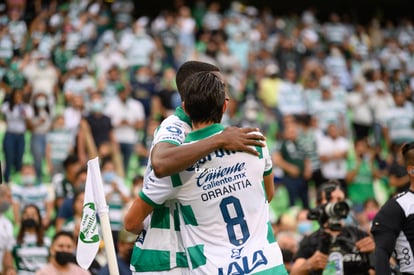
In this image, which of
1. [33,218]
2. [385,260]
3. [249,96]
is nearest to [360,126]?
[249,96]

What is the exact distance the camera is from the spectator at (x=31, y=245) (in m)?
11.6

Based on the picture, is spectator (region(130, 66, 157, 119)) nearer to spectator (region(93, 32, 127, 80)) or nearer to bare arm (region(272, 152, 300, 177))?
spectator (region(93, 32, 127, 80))

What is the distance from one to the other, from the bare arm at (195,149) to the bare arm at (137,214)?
0.92 feet

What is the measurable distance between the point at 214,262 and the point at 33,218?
6767 millimetres

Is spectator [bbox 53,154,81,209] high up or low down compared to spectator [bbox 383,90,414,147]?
down

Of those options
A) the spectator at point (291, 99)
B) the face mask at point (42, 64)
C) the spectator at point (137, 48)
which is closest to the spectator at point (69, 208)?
the face mask at point (42, 64)

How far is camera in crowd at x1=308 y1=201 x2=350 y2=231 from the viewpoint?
25.3ft

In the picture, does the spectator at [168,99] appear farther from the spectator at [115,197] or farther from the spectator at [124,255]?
the spectator at [124,255]

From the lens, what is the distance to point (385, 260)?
6.74m

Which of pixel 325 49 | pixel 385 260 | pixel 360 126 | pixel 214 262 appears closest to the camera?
pixel 214 262

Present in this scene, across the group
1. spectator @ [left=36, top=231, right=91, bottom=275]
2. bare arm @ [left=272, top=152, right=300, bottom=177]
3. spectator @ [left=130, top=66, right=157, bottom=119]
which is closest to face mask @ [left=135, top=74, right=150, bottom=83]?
spectator @ [left=130, top=66, right=157, bottom=119]

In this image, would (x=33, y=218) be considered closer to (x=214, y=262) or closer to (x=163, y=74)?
(x=214, y=262)

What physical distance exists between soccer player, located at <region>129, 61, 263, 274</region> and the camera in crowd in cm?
218

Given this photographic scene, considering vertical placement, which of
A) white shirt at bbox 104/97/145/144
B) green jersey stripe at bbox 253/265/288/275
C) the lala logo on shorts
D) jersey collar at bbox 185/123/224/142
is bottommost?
green jersey stripe at bbox 253/265/288/275
